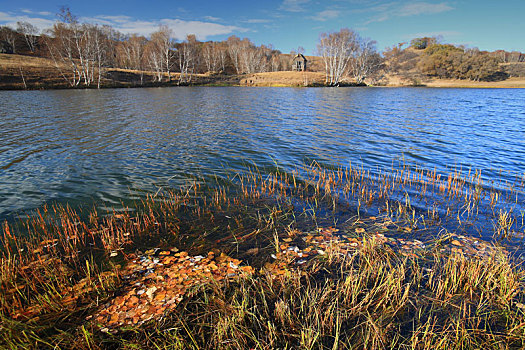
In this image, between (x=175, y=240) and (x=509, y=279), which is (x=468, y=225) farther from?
(x=175, y=240)

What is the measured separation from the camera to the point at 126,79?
64.5 metres

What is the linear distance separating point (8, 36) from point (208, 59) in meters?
63.7

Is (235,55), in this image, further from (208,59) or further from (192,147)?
(192,147)

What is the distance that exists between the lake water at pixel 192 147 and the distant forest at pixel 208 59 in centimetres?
3888

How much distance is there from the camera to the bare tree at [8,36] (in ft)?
261

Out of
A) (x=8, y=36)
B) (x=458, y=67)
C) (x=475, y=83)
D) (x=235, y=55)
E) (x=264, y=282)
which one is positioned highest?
(x=8, y=36)

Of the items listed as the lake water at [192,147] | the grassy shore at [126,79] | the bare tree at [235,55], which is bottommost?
the lake water at [192,147]

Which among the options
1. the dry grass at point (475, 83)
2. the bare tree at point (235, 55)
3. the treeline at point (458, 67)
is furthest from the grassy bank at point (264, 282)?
the bare tree at point (235, 55)

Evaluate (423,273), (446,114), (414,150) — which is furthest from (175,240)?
(446,114)

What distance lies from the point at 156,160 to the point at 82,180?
2.97 meters

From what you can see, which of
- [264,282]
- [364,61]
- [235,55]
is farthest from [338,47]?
[264,282]

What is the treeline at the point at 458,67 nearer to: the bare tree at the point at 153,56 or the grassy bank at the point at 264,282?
the bare tree at the point at 153,56

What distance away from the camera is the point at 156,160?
11.4 m

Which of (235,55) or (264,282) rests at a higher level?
(235,55)
